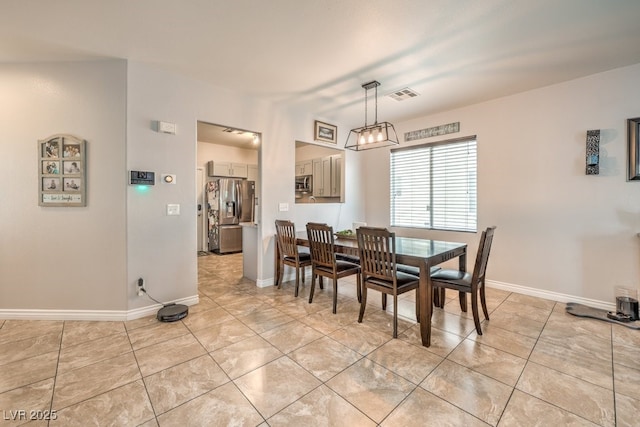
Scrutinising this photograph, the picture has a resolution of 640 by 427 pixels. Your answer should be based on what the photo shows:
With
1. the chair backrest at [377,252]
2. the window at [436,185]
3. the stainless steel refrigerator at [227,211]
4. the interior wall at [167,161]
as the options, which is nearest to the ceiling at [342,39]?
the interior wall at [167,161]

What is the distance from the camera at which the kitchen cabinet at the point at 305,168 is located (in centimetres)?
596

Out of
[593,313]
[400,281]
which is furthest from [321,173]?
[593,313]

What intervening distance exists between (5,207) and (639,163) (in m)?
6.43

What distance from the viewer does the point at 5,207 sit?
8.97 feet

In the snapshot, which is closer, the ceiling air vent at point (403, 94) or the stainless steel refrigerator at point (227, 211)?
the ceiling air vent at point (403, 94)

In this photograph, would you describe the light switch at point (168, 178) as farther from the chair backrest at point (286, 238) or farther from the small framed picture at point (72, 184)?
the chair backrest at point (286, 238)

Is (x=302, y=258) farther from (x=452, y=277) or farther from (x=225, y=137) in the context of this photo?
(x=225, y=137)

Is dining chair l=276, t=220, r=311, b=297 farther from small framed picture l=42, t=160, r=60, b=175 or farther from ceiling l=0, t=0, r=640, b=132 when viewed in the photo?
small framed picture l=42, t=160, r=60, b=175

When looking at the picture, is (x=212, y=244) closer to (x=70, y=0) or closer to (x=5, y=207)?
(x=5, y=207)

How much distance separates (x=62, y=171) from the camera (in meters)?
2.75

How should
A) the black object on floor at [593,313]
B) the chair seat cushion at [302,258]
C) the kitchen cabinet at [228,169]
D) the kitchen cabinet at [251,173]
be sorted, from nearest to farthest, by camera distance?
the black object on floor at [593,313] → the chair seat cushion at [302,258] → the kitchen cabinet at [228,169] → the kitchen cabinet at [251,173]

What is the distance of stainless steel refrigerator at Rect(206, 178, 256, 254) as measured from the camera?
611 centimetres

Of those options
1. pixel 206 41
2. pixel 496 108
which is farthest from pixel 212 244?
pixel 496 108

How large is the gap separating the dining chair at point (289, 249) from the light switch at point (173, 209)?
119 cm
